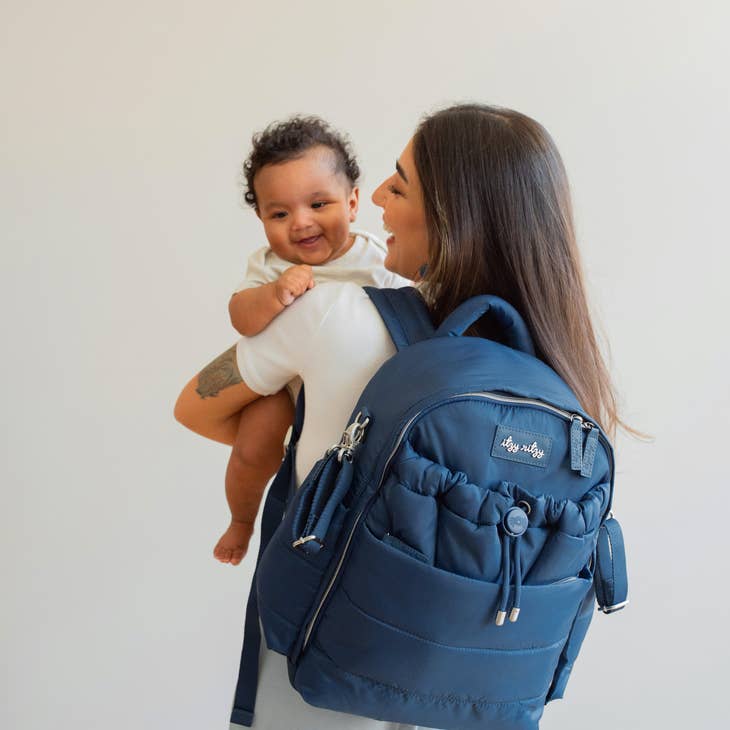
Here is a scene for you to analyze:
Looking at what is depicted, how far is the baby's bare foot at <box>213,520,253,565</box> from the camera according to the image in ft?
5.27

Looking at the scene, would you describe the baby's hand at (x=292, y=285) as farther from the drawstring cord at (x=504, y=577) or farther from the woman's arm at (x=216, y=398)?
the drawstring cord at (x=504, y=577)

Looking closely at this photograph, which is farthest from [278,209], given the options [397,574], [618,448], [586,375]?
[618,448]

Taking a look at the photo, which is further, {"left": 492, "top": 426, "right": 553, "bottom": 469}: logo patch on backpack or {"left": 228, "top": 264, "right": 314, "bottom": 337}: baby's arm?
{"left": 228, "top": 264, "right": 314, "bottom": 337}: baby's arm

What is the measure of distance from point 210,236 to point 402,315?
136 cm

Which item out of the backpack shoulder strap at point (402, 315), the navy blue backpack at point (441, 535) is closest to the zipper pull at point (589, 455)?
the navy blue backpack at point (441, 535)

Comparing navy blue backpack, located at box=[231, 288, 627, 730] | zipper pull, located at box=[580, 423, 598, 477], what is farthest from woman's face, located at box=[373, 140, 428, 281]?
zipper pull, located at box=[580, 423, 598, 477]

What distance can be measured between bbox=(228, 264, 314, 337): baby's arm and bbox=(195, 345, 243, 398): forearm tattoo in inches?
2.8

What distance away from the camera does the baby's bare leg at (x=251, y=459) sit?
4.64ft

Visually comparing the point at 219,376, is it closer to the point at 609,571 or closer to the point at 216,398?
the point at 216,398

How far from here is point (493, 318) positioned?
123cm

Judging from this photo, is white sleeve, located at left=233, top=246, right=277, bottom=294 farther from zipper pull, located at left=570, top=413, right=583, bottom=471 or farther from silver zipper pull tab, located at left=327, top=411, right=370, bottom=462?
zipper pull, located at left=570, top=413, right=583, bottom=471

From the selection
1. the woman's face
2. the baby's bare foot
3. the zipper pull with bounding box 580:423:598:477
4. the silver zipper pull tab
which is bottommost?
the baby's bare foot

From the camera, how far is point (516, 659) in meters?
1.17

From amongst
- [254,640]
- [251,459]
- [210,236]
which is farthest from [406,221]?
[210,236]
